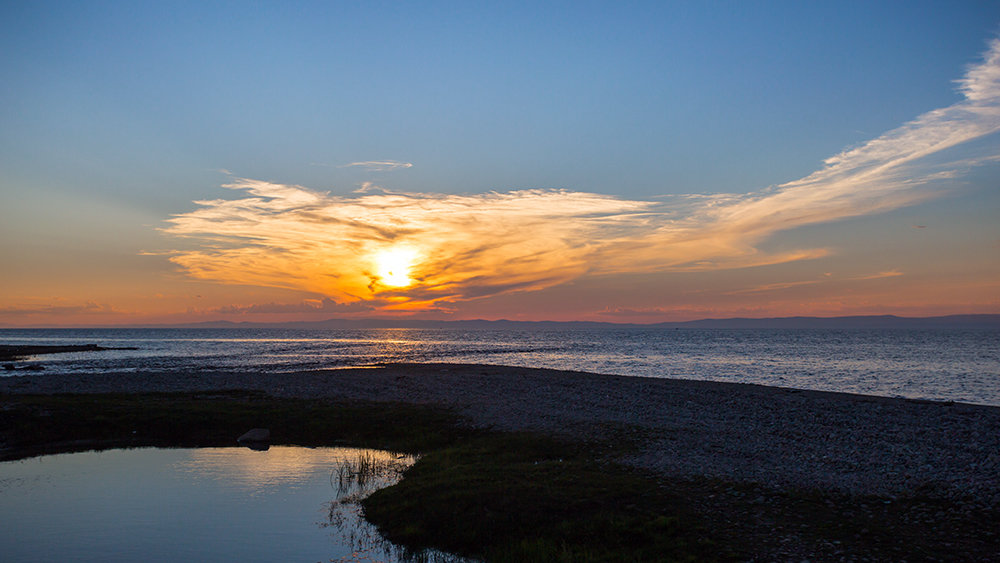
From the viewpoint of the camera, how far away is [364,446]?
94.5 ft

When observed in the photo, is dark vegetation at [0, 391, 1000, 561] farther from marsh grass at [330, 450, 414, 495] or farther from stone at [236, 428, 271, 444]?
stone at [236, 428, 271, 444]

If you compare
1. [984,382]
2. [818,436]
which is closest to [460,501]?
[818,436]

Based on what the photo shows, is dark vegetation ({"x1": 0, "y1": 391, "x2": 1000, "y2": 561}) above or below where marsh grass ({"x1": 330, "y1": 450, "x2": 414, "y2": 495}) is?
above

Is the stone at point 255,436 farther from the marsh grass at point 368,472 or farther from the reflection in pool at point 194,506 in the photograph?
the marsh grass at point 368,472

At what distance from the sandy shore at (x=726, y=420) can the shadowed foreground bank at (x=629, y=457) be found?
5.4 inches

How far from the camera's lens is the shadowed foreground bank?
1407 cm

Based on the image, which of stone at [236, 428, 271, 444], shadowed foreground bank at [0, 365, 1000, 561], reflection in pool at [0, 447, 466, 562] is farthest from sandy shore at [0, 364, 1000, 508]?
stone at [236, 428, 271, 444]

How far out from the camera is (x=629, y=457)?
71.9 feet

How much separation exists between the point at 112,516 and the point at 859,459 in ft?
87.8

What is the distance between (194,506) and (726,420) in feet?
86.0

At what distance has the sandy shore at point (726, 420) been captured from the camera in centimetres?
1888

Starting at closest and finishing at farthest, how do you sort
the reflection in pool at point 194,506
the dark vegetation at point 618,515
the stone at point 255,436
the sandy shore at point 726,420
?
1. the dark vegetation at point 618,515
2. the reflection in pool at point 194,506
3. the sandy shore at point 726,420
4. the stone at point 255,436

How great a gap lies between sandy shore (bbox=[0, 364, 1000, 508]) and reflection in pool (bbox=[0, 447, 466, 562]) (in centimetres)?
1000

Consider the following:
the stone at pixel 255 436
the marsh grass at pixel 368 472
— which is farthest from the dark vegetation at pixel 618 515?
the stone at pixel 255 436
